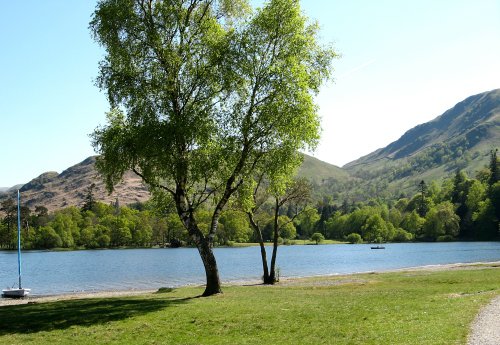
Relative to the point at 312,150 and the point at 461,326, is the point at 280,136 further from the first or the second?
the point at 461,326

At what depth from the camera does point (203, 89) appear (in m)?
32.5

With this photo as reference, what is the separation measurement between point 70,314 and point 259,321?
1131 cm

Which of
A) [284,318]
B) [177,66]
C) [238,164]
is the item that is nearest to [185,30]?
[177,66]

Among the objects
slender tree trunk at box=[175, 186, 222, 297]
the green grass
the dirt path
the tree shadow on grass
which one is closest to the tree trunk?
slender tree trunk at box=[175, 186, 222, 297]

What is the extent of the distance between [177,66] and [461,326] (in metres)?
22.2

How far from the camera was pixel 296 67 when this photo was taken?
100 feet

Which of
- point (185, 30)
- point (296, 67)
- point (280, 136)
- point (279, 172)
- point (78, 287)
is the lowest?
point (78, 287)

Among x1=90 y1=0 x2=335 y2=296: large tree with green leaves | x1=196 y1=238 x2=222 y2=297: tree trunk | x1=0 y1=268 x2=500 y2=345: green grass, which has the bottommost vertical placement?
x1=0 y1=268 x2=500 y2=345: green grass

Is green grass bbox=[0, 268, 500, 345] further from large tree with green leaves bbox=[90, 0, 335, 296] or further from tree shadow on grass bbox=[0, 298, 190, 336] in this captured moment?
large tree with green leaves bbox=[90, 0, 335, 296]

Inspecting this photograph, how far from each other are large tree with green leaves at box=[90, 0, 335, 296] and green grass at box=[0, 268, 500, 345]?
7.49 metres

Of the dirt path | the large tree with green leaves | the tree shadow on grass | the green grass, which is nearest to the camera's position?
the dirt path

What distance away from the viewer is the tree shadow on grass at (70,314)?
80.9 feet

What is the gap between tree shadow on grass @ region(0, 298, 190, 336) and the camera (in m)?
24.7

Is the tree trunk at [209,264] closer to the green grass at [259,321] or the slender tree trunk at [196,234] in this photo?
the slender tree trunk at [196,234]
